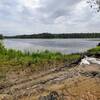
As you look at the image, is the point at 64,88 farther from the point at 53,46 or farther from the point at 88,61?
the point at 53,46

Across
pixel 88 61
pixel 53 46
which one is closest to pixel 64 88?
pixel 88 61

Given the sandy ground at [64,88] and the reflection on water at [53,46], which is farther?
the reflection on water at [53,46]

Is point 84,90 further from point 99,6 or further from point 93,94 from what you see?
point 99,6

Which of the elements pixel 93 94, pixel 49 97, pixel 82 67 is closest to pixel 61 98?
pixel 49 97

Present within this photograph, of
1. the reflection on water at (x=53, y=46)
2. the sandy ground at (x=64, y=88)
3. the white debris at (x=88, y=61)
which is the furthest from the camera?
the reflection on water at (x=53, y=46)

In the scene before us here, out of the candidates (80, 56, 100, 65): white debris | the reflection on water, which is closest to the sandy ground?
(80, 56, 100, 65): white debris

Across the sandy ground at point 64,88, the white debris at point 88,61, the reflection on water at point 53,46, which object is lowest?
the reflection on water at point 53,46

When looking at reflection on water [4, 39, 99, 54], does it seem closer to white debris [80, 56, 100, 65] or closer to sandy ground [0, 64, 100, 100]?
→ white debris [80, 56, 100, 65]

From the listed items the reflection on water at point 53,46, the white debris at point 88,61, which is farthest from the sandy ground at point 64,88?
the reflection on water at point 53,46

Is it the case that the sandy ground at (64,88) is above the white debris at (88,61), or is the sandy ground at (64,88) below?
below

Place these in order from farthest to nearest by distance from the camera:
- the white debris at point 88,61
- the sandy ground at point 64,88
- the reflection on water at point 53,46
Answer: the reflection on water at point 53,46, the white debris at point 88,61, the sandy ground at point 64,88

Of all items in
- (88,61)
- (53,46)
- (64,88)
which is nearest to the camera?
(64,88)

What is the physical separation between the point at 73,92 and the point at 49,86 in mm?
309

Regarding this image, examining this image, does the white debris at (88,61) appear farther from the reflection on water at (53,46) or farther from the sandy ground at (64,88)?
the reflection on water at (53,46)
